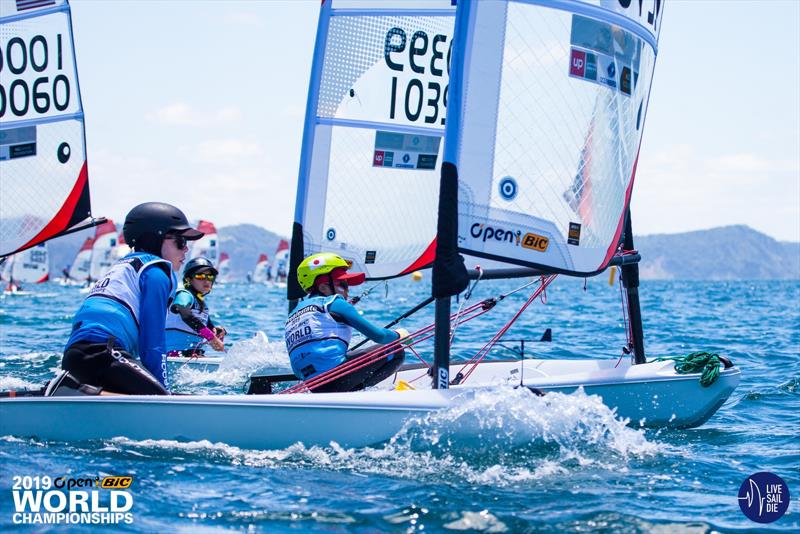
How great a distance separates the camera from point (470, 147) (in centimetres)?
527

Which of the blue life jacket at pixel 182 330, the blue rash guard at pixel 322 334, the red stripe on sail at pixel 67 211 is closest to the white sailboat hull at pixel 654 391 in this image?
the blue rash guard at pixel 322 334

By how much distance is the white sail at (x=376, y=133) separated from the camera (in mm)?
8266

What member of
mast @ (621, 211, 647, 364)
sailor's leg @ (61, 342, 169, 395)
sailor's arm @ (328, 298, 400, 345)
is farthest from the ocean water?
sailor's arm @ (328, 298, 400, 345)

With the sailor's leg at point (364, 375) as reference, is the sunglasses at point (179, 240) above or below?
above

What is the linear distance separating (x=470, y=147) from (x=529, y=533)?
2415 mm

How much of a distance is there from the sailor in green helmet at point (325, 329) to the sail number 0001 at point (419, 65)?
2.83 meters

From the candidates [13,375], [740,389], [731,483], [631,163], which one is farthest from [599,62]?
[13,375]

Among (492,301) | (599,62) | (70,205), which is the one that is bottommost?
(492,301)

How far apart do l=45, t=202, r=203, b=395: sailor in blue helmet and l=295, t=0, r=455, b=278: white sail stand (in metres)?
3.19

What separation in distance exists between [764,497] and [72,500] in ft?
10.9

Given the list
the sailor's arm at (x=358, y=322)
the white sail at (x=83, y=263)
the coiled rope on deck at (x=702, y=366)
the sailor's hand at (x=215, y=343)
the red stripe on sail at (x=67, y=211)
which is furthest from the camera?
the white sail at (x=83, y=263)

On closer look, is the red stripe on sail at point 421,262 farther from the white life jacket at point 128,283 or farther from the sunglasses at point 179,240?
the white life jacket at point 128,283

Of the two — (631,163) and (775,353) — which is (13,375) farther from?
(775,353)

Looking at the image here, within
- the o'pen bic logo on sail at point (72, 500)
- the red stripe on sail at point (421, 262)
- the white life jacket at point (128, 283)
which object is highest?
the red stripe on sail at point (421, 262)
